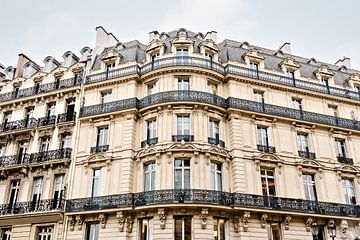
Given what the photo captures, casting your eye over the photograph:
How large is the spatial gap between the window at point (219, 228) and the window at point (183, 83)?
7539 mm

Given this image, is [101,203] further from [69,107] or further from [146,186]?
[69,107]

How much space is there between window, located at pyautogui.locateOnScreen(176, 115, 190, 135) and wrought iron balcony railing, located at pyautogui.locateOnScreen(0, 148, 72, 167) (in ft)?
21.8

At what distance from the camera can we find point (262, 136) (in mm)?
21875

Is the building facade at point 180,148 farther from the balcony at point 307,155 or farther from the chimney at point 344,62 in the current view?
the chimney at point 344,62

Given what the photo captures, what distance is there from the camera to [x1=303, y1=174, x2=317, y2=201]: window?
2109 centimetres

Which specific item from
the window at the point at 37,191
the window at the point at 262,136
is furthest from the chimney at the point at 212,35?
the window at the point at 37,191

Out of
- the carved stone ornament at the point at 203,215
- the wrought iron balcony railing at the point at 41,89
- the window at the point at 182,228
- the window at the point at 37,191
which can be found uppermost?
Result: the wrought iron balcony railing at the point at 41,89

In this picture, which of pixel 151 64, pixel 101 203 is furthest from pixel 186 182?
pixel 151 64

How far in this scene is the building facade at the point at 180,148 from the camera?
61.4 ft

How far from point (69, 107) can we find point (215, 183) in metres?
10.7

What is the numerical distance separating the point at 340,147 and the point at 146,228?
1329 cm

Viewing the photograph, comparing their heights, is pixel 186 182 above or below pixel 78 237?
above

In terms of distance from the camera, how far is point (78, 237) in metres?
19.1

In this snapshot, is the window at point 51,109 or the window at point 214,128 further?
the window at point 51,109
